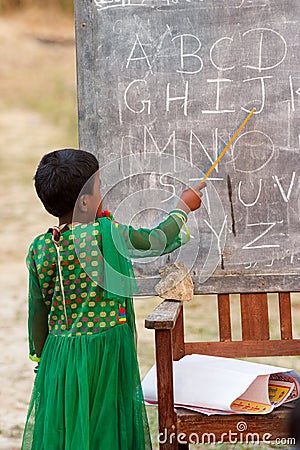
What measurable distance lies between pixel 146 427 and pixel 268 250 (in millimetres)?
719

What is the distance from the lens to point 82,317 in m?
2.12

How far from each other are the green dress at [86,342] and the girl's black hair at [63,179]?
3.1 inches

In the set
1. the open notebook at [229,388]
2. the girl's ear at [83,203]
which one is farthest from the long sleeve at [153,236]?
the open notebook at [229,388]

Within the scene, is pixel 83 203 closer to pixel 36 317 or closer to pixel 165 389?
pixel 36 317

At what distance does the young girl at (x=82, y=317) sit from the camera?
2.08 meters

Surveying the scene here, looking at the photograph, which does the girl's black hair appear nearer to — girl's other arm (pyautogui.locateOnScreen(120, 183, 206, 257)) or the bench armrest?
girl's other arm (pyautogui.locateOnScreen(120, 183, 206, 257))

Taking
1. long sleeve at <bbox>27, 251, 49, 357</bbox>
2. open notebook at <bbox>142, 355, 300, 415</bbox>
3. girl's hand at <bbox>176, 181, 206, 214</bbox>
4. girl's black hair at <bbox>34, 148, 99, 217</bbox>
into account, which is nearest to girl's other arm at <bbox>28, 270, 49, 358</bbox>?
long sleeve at <bbox>27, 251, 49, 357</bbox>

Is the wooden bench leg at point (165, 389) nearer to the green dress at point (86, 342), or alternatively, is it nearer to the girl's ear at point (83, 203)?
the green dress at point (86, 342)

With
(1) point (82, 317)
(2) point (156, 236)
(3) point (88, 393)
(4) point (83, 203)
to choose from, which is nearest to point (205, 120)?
(2) point (156, 236)

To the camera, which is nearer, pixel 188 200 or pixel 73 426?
pixel 73 426

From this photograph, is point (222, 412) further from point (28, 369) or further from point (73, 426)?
point (28, 369)

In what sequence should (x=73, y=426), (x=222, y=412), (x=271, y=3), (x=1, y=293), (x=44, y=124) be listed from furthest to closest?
(x=44, y=124), (x=1, y=293), (x=271, y=3), (x=222, y=412), (x=73, y=426)

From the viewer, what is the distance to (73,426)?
2.10 meters

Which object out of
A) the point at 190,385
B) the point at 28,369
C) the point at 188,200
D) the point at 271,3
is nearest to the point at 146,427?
the point at 190,385
